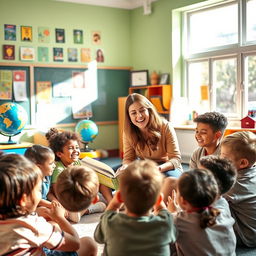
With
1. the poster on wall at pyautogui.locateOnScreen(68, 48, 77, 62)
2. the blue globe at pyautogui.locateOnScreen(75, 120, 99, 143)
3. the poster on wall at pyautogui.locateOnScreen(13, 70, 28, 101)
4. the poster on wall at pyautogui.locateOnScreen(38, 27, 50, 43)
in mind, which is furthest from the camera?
the poster on wall at pyautogui.locateOnScreen(68, 48, 77, 62)

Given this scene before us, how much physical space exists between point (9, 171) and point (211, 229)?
2.80 ft

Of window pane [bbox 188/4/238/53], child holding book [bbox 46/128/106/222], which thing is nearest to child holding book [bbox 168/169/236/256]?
child holding book [bbox 46/128/106/222]

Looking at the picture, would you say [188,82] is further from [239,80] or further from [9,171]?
[9,171]

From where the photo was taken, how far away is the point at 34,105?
5738 millimetres

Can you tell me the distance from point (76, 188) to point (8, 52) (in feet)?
14.5

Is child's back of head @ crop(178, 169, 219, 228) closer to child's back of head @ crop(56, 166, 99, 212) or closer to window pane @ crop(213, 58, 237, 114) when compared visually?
child's back of head @ crop(56, 166, 99, 212)

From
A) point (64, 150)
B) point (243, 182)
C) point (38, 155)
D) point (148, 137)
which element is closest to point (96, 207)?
point (64, 150)

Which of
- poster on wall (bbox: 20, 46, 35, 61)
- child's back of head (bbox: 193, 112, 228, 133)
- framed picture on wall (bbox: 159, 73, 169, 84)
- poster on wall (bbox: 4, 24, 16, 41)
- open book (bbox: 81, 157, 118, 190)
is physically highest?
poster on wall (bbox: 4, 24, 16, 41)

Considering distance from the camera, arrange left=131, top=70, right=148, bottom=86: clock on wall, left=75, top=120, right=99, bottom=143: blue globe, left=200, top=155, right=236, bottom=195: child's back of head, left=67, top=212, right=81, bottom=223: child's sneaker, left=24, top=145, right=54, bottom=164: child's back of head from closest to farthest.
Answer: left=200, top=155, right=236, bottom=195: child's back of head < left=24, top=145, right=54, bottom=164: child's back of head < left=67, top=212, right=81, bottom=223: child's sneaker < left=75, top=120, right=99, bottom=143: blue globe < left=131, top=70, right=148, bottom=86: clock on wall

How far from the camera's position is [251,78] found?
198 inches

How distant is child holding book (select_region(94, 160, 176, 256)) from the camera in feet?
4.43

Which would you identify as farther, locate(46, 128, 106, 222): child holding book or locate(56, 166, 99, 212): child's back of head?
locate(46, 128, 106, 222): child holding book

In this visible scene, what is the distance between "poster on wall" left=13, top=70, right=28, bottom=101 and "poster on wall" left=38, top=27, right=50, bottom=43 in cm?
56

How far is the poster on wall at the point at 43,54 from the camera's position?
577cm
